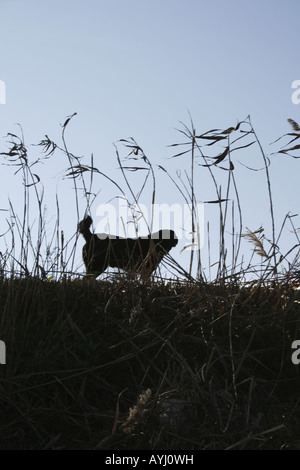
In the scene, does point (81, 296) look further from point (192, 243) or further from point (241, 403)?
point (241, 403)

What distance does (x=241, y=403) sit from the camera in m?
2.16

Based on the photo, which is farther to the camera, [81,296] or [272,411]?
[81,296]

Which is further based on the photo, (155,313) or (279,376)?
(155,313)

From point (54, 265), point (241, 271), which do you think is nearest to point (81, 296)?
point (54, 265)

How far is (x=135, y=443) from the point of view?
184 centimetres

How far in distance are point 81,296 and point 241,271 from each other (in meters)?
0.82

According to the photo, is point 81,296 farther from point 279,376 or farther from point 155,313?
point 279,376

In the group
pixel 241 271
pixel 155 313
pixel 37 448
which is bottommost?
pixel 37 448
